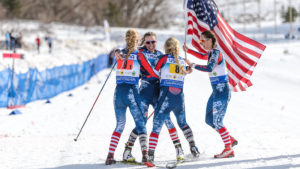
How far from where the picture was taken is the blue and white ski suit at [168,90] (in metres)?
6.19

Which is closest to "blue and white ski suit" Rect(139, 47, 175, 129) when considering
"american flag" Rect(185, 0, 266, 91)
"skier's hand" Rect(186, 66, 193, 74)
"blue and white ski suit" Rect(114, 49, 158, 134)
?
"blue and white ski suit" Rect(114, 49, 158, 134)

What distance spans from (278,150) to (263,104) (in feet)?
30.7

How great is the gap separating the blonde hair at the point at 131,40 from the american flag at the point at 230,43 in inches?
74.4

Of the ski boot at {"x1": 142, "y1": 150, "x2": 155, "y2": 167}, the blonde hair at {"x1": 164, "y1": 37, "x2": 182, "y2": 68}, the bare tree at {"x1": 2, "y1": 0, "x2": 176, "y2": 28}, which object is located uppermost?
the bare tree at {"x1": 2, "y1": 0, "x2": 176, "y2": 28}

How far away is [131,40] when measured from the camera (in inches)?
245

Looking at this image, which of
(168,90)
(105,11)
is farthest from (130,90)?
(105,11)

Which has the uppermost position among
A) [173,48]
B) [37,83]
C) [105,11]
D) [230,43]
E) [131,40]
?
[105,11]

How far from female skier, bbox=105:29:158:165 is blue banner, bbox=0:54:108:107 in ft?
30.9

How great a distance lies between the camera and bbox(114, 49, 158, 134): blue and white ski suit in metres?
6.18

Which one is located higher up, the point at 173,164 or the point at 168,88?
the point at 168,88

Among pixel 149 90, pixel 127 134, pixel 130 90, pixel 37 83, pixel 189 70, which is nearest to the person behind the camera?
pixel 130 90

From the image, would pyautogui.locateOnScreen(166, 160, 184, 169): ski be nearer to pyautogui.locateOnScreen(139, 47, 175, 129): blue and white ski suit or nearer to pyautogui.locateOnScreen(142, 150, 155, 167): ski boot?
pyautogui.locateOnScreen(142, 150, 155, 167): ski boot

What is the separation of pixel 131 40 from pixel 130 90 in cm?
75

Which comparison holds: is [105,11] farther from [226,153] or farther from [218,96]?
[226,153]
